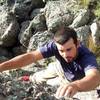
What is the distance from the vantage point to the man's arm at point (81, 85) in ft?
13.7

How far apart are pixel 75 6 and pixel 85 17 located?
77cm

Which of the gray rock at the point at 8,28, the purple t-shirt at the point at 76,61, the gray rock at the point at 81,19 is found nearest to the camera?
the purple t-shirt at the point at 76,61

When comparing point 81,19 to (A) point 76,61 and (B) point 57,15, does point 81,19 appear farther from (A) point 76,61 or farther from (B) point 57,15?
(A) point 76,61

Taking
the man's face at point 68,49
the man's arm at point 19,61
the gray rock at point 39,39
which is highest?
the man's face at point 68,49

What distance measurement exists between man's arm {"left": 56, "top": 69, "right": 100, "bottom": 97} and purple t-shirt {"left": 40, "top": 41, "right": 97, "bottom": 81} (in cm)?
32

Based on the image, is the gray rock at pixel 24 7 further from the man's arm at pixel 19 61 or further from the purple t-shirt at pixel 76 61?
the man's arm at pixel 19 61

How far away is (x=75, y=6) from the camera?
1329 cm

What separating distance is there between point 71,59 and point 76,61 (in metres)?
0.17

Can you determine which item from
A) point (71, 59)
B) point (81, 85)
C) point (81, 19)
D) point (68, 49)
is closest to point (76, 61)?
point (71, 59)

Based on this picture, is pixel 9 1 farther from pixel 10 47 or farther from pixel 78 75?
pixel 78 75

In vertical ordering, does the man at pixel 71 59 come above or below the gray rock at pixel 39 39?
above

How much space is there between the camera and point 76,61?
6.16m

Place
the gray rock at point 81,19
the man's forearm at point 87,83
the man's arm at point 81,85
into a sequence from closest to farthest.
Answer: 1. the man's arm at point 81,85
2. the man's forearm at point 87,83
3. the gray rock at point 81,19

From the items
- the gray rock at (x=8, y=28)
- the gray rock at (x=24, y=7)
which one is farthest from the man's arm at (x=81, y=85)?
the gray rock at (x=24, y=7)
